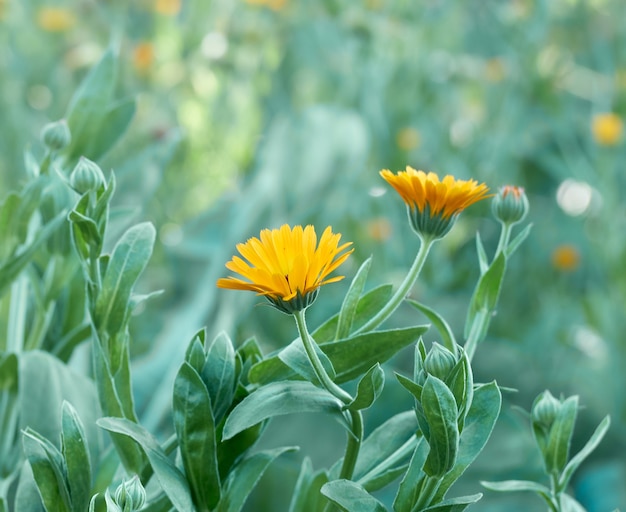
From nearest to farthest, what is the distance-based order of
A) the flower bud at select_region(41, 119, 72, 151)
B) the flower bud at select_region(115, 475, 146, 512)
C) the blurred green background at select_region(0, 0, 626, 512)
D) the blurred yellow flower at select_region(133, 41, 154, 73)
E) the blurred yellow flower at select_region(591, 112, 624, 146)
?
1. the flower bud at select_region(115, 475, 146, 512)
2. the flower bud at select_region(41, 119, 72, 151)
3. the blurred green background at select_region(0, 0, 626, 512)
4. the blurred yellow flower at select_region(133, 41, 154, 73)
5. the blurred yellow flower at select_region(591, 112, 624, 146)

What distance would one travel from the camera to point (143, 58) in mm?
1079

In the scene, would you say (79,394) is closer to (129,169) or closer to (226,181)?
(129,169)

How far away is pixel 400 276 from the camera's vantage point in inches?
41.5

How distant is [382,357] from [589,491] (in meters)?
0.54

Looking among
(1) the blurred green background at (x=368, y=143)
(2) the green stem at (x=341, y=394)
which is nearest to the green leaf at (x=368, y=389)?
(2) the green stem at (x=341, y=394)

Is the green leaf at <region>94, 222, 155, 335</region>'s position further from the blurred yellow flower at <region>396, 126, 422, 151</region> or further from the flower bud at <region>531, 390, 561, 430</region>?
the blurred yellow flower at <region>396, 126, 422, 151</region>

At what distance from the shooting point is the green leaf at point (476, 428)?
27 cm

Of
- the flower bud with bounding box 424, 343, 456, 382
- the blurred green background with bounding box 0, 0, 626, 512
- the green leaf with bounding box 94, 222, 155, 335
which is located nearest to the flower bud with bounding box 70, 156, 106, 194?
the green leaf with bounding box 94, 222, 155, 335

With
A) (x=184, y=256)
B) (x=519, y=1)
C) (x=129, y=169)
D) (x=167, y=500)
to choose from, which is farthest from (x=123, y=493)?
(x=519, y=1)

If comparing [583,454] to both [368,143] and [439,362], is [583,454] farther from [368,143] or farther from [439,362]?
[368,143]

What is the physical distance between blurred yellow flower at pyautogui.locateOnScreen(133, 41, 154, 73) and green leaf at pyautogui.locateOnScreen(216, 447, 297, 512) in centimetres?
85

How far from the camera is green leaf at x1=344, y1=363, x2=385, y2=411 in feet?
0.86

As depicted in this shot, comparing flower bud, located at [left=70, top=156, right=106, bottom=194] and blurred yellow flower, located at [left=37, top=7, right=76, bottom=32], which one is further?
blurred yellow flower, located at [left=37, top=7, right=76, bottom=32]

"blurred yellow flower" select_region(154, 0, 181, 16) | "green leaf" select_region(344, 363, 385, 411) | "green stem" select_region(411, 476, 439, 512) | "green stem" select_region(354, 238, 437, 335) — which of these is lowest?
"green stem" select_region(411, 476, 439, 512)
